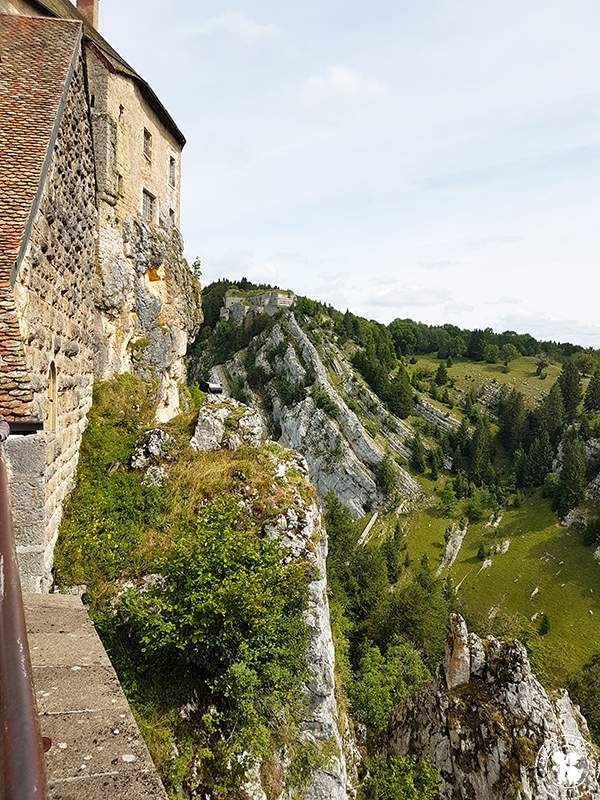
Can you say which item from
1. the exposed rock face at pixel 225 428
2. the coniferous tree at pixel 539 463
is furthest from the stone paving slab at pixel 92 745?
the coniferous tree at pixel 539 463

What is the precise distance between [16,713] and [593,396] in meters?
150

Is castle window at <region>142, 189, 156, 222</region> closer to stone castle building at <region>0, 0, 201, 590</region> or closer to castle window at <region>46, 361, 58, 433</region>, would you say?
stone castle building at <region>0, 0, 201, 590</region>

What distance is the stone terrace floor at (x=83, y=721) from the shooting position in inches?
97.7

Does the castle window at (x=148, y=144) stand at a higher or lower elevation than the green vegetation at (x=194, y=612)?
higher

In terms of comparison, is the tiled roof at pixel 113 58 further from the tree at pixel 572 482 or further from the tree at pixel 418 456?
the tree at pixel 418 456

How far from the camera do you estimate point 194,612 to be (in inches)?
396

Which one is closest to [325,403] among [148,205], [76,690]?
Result: [148,205]

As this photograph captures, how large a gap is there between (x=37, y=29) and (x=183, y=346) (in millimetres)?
14790

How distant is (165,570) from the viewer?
11062 mm

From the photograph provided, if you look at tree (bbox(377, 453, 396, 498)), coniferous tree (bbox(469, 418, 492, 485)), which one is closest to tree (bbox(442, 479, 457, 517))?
coniferous tree (bbox(469, 418, 492, 485))

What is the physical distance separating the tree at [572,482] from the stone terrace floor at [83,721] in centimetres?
11150

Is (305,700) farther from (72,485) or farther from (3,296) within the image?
(3,296)

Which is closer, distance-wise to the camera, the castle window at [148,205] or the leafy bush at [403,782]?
the leafy bush at [403,782]

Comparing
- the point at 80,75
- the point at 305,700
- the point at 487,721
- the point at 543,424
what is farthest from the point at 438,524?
the point at 80,75
